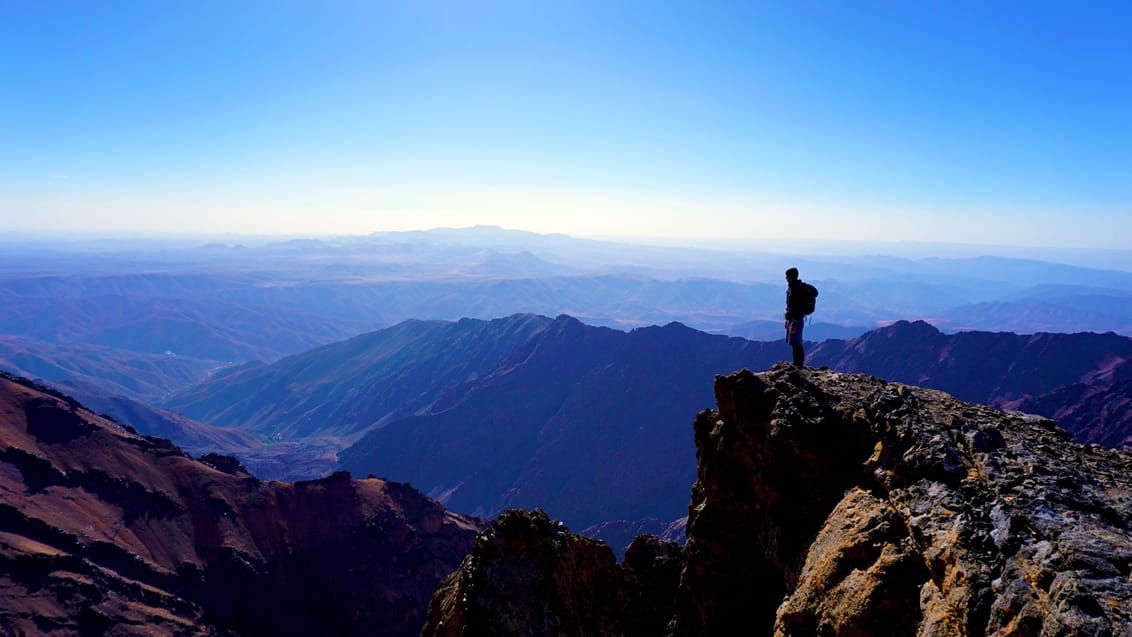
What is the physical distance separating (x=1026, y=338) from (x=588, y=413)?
9550 cm

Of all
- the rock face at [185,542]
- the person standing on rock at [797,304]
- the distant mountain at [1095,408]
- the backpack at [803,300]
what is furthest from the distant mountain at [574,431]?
the backpack at [803,300]

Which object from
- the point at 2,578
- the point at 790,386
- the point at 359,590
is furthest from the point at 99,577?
the point at 790,386

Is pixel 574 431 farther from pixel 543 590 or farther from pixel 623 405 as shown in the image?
pixel 543 590

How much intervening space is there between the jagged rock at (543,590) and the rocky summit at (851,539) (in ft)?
0.15

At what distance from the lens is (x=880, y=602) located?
8.03m

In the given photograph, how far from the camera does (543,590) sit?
41.8 feet

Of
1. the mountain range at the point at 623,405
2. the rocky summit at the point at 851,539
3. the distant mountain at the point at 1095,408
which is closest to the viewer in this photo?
the rocky summit at the point at 851,539

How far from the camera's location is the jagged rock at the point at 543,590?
38.7ft

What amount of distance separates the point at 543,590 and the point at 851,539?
654 centimetres

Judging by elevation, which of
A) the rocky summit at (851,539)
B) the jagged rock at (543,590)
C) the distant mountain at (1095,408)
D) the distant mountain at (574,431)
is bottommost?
the distant mountain at (574,431)

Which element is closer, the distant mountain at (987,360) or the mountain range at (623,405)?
the mountain range at (623,405)

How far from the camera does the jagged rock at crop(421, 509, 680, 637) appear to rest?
465 inches

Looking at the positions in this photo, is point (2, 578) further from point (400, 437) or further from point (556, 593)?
point (400, 437)

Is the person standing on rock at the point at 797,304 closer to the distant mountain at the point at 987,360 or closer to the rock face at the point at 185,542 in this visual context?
the rock face at the point at 185,542
